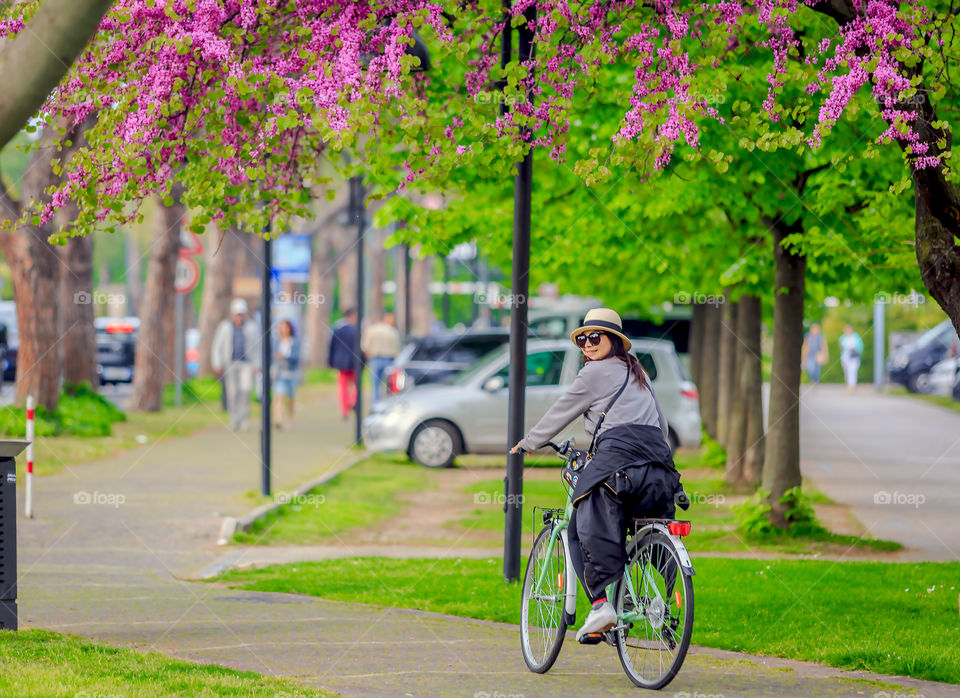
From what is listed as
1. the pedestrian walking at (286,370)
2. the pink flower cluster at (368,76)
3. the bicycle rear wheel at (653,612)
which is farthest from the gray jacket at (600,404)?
the pedestrian walking at (286,370)

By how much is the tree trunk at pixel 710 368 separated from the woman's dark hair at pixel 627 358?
13473 millimetres

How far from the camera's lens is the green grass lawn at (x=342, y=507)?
11641 millimetres

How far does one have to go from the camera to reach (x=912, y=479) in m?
16.2

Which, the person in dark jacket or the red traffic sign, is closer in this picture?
the person in dark jacket

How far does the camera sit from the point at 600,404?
6219 mm

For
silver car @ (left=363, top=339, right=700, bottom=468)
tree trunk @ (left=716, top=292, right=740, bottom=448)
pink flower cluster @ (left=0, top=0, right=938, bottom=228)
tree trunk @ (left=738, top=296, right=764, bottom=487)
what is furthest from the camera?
silver car @ (left=363, top=339, right=700, bottom=468)

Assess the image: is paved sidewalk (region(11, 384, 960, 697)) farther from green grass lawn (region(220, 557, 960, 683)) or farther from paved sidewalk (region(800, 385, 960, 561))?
paved sidewalk (region(800, 385, 960, 561))

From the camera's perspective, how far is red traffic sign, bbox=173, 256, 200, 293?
23562 millimetres

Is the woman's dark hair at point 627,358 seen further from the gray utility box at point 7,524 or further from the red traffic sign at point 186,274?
the red traffic sign at point 186,274

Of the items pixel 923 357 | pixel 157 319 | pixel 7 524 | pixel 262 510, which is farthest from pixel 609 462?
pixel 923 357

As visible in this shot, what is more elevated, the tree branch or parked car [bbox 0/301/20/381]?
the tree branch

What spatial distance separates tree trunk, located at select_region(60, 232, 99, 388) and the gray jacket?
582 inches

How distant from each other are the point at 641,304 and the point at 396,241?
9.47m

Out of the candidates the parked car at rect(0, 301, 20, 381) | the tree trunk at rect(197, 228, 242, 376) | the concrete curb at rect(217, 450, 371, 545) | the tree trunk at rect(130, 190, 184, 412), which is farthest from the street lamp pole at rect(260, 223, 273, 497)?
the parked car at rect(0, 301, 20, 381)
